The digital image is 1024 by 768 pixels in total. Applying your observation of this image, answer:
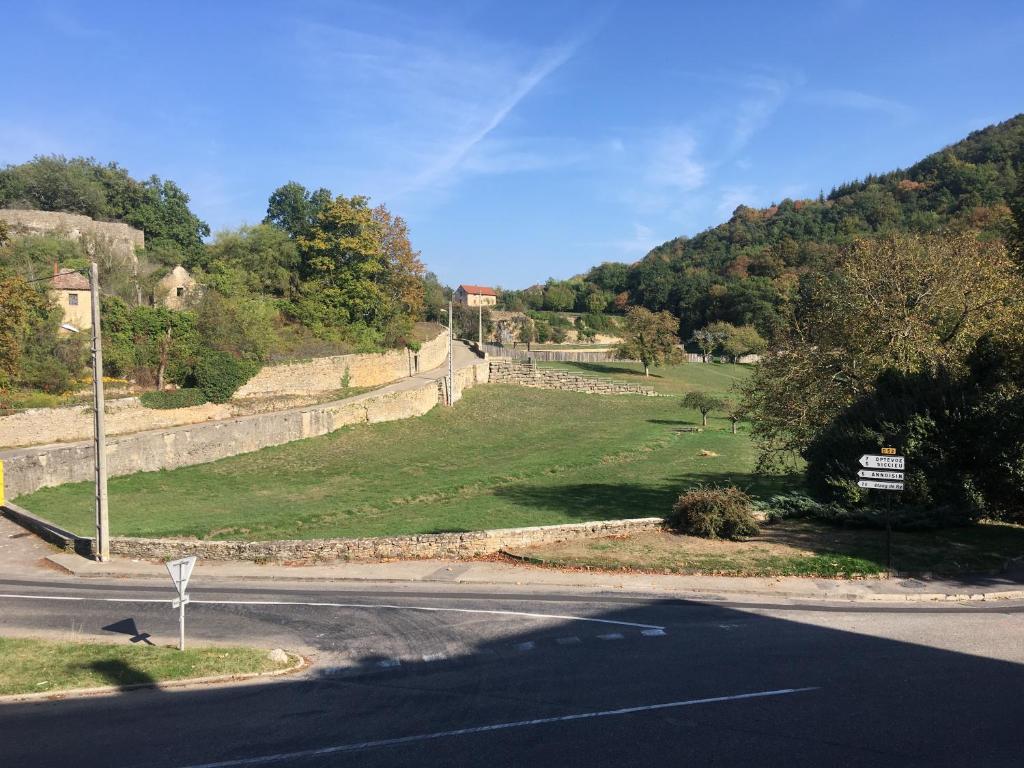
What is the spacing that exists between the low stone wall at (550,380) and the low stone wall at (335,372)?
30.8 ft

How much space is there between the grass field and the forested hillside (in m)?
75.2

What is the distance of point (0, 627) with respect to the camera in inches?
556

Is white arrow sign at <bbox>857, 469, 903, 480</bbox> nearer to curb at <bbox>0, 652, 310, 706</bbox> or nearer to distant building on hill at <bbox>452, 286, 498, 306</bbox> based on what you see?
curb at <bbox>0, 652, 310, 706</bbox>

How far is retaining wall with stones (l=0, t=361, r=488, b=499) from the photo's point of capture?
98.4 ft

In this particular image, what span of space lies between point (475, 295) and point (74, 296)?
110 m

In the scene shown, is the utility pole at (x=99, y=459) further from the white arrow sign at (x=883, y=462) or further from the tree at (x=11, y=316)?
the white arrow sign at (x=883, y=462)

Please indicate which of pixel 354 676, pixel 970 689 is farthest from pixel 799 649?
pixel 354 676

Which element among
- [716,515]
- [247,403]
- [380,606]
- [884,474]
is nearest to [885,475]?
[884,474]

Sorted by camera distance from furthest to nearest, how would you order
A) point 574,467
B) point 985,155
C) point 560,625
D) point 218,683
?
point 985,155 < point 574,467 < point 560,625 < point 218,683

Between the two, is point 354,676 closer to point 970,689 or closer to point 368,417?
point 970,689

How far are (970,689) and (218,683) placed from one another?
10823mm

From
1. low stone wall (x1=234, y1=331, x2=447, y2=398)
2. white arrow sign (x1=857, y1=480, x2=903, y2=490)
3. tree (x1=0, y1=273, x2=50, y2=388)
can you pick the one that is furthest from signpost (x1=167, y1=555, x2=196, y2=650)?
low stone wall (x1=234, y1=331, x2=447, y2=398)

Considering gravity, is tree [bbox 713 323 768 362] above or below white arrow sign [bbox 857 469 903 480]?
above

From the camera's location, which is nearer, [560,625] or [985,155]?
[560,625]
